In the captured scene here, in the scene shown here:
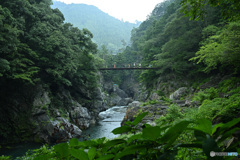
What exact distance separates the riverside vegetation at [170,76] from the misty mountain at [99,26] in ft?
253

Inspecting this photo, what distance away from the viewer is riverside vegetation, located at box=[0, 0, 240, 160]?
49 centimetres

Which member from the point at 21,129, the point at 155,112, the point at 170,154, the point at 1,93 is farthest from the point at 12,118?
the point at 170,154

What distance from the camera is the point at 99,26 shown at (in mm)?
131625

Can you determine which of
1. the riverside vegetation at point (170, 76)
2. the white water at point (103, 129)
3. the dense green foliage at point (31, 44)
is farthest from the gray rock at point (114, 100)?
the dense green foliage at point (31, 44)

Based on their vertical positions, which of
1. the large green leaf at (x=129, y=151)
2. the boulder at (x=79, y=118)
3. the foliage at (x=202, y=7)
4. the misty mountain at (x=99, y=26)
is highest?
the misty mountain at (x=99, y=26)

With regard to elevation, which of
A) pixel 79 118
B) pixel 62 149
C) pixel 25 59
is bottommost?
pixel 79 118

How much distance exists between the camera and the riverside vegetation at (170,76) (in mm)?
495

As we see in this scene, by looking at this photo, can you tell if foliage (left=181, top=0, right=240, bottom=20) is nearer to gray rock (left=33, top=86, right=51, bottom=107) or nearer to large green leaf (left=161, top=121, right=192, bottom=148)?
large green leaf (left=161, top=121, right=192, bottom=148)

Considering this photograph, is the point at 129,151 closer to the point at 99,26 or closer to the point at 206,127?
the point at 206,127

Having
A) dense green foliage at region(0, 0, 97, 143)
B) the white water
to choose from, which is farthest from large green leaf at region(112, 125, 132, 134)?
dense green foliage at region(0, 0, 97, 143)

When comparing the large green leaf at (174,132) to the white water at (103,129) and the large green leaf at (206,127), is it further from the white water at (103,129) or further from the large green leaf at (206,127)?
→ the white water at (103,129)

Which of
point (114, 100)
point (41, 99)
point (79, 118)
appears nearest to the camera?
point (41, 99)

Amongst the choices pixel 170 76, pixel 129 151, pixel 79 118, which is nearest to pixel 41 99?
pixel 79 118

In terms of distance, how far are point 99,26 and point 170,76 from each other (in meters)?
126
